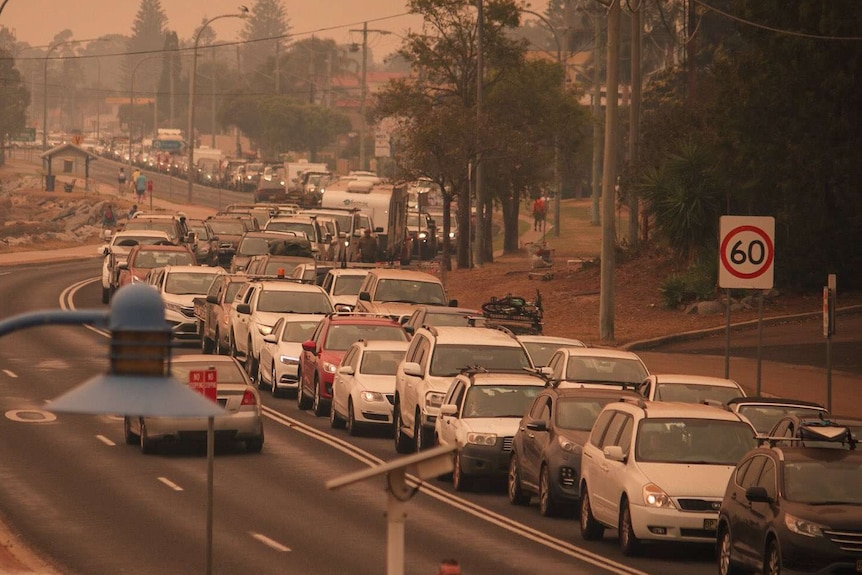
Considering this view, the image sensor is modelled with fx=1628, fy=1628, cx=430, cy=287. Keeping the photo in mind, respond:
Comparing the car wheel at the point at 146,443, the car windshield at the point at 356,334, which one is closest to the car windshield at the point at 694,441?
the car wheel at the point at 146,443

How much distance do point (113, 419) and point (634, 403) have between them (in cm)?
1291

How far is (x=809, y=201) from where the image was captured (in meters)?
40.0

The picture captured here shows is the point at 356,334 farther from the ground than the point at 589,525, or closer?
farther from the ground

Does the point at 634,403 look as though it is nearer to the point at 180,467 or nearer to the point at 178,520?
the point at 178,520

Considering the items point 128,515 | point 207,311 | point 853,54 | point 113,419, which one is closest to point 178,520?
point 128,515

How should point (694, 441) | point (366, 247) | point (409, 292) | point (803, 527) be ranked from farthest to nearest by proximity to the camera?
point (366, 247), point (409, 292), point (694, 441), point (803, 527)

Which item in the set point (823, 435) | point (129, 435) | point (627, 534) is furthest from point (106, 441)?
point (823, 435)

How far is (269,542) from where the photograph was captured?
17969mm

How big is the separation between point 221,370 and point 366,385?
269 cm

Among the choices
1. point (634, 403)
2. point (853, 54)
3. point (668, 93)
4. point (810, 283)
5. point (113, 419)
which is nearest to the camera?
point (634, 403)

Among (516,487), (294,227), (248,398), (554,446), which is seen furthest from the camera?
(294,227)

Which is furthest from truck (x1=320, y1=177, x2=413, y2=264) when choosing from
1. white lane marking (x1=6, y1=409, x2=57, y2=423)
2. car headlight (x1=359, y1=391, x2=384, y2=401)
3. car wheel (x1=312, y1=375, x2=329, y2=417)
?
car headlight (x1=359, y1=391, x2=384, y2=401)

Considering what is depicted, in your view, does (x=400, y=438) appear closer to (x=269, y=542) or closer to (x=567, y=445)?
(x=567, y=445)

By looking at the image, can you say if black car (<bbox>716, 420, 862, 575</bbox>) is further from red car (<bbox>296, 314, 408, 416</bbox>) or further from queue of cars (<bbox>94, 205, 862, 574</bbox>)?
red car (<bbox>296, 314, 408, 416</bbox>)
